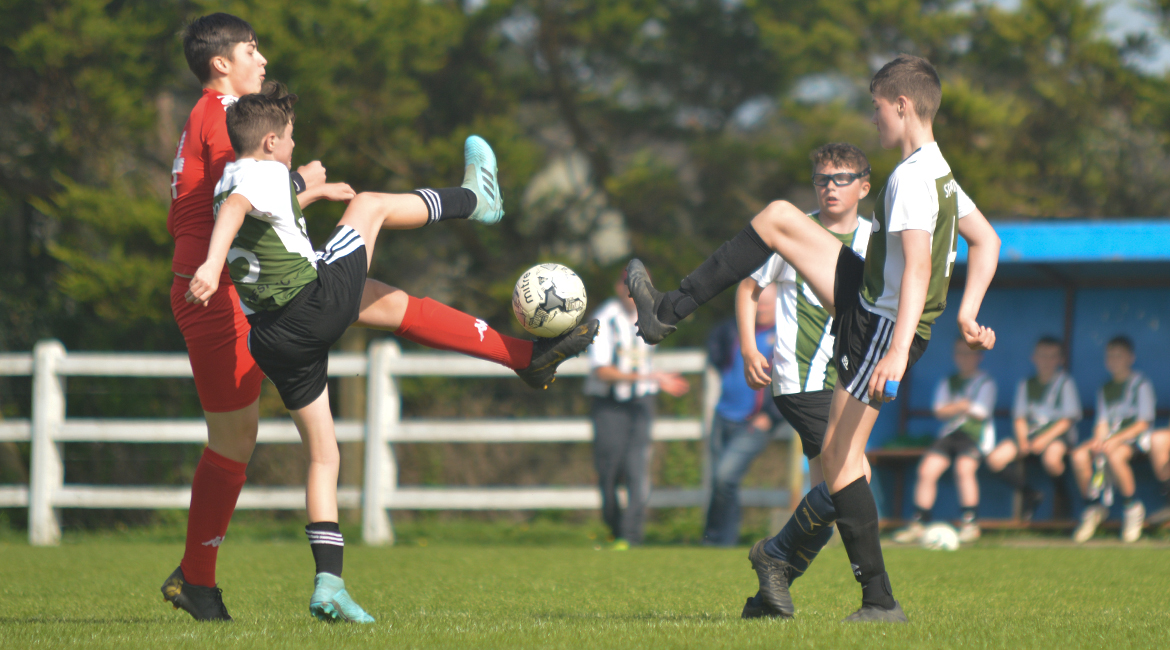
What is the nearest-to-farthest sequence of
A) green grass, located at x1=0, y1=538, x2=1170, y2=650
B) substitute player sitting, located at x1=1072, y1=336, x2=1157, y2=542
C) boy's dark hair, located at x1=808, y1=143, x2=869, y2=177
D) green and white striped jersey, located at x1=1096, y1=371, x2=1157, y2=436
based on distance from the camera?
green grass, located at x1=0, y1=538, x2=1170, y2=650
boy's dark hair, located at x1=808, y1=143, x2=869, y2=177
substitute player sitting, located at x1=1072, y1=336, x2=1157, y2=542
green and white striped jersey, located at x1=1096, y1=371, x2=1157, y2=436

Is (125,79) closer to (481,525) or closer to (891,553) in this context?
(481,525)

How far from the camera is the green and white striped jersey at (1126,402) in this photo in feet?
27.4

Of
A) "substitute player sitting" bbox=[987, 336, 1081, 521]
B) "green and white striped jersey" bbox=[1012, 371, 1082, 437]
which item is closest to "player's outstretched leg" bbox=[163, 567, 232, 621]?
"substitute player sitting" bbox=[987, 336, 1081, 521]

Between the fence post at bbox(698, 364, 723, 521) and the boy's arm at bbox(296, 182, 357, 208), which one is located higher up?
the boy's arm at bbox(296, 182, 357, 208)

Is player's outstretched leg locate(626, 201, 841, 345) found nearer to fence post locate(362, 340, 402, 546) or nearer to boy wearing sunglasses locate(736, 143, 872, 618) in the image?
boy wearing sunglasses locate(736, 143, 872, 618)

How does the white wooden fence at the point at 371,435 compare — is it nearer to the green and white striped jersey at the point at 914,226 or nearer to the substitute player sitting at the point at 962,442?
the substitute player sitting at the point at 962,442

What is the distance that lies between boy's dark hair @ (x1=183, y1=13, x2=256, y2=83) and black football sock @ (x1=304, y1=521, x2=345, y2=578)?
173 centimetres

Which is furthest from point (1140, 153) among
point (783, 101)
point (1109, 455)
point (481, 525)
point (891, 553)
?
point (481, 525)

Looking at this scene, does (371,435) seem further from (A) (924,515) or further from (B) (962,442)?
(B) (962,442)

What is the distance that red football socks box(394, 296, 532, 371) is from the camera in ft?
13.6

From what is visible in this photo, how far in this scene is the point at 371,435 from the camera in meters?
8.90

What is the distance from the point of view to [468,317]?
420cm

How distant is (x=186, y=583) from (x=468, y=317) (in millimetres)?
1464

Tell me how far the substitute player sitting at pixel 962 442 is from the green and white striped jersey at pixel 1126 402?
32.7 inches
